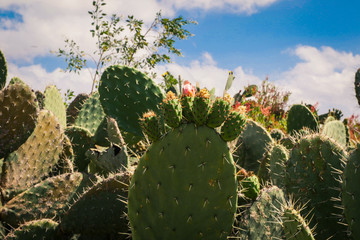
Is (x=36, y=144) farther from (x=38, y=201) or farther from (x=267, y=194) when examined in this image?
(x=267, y=194)

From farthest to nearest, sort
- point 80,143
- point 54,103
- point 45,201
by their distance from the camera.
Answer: point 54,103 < point 80,143 < point 45,201

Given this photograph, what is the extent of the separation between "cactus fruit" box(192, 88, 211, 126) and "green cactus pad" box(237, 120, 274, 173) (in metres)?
1.55

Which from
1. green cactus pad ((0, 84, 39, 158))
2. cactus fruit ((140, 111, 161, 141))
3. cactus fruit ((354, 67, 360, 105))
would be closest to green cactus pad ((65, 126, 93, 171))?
green cactus pad ((0, 84, 39, 158))

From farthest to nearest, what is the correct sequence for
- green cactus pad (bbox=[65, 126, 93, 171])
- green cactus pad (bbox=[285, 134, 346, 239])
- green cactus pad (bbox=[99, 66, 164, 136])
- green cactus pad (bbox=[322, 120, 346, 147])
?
green cactus pad (bbox=[65, 126, 93, 171])
green cactus pad (bbox=[99, 66, 164, 136])
green cactus pad (bbox=[322, 120, 346, 147])
green cactus pad (bbox=[285, 134, 346, 239])

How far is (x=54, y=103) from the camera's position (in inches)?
133

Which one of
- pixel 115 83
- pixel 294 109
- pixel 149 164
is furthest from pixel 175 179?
pixel 294 109

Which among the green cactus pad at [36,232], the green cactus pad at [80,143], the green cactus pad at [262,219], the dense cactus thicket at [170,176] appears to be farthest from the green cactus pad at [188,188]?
the green cactus pad at [80,143]

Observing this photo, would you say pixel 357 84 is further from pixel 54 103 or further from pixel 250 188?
pixel 54 103

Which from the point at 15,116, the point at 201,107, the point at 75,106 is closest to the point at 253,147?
the point at 201,107

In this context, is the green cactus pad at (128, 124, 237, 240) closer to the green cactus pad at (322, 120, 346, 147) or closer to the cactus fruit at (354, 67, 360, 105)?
the cactus fruit at (354, 67, 360, 105)

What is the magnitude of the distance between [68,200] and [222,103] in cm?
123

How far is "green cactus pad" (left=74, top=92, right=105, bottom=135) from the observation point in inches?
132

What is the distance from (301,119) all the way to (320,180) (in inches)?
63.3

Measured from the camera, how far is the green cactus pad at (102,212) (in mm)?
1798
